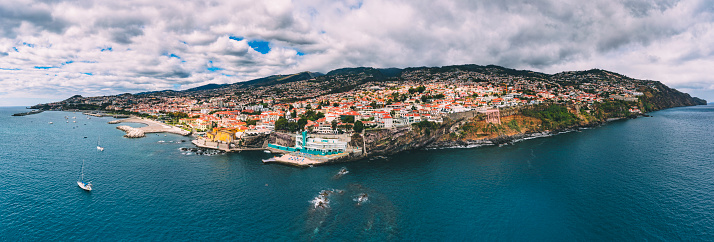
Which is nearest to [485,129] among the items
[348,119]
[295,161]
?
[348,119]

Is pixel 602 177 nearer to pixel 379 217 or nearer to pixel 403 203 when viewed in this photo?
pixel 403 203

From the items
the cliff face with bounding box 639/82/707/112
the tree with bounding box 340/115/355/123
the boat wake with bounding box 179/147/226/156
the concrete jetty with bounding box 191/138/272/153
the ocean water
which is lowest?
the ocean water

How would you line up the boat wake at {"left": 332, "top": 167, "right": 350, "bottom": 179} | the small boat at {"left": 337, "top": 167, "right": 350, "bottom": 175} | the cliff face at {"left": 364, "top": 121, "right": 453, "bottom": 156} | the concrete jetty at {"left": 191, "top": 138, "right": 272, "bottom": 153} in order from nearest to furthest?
the boat wake at {"left": 332, "top": 167, "right": 350, "bottom": 179}, the small boat at {"left": 337, "top": 167, "right": 350, "bottom": 175}, the cliff face at {"left": 364, "top": 121, "right": 453, "bottom": 156}, the concrete jetty at {"left": 191, "top": 138, "right": 272, "bottom": 153}

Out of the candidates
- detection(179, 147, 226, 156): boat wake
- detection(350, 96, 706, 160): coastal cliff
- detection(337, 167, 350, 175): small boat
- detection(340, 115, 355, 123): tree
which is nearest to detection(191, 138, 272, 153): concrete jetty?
detection(179, 147, 226, 156): boat wake

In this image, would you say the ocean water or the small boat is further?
the small boat

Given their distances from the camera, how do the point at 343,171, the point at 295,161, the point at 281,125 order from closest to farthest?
the point at 343,171, the point at 295,161, the point at 281,125

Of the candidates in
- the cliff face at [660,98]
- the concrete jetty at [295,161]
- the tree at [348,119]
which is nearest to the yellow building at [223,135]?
the concrete jetty at [295,161]

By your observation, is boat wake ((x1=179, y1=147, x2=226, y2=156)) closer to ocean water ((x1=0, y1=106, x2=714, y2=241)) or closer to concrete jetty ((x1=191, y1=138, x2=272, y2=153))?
concrete jetty ((x1=191, y1=138, x2=272, y2=153))

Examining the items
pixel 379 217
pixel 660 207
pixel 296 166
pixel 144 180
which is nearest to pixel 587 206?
pixel 660 207

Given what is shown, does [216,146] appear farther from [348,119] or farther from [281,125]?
[348,119]
